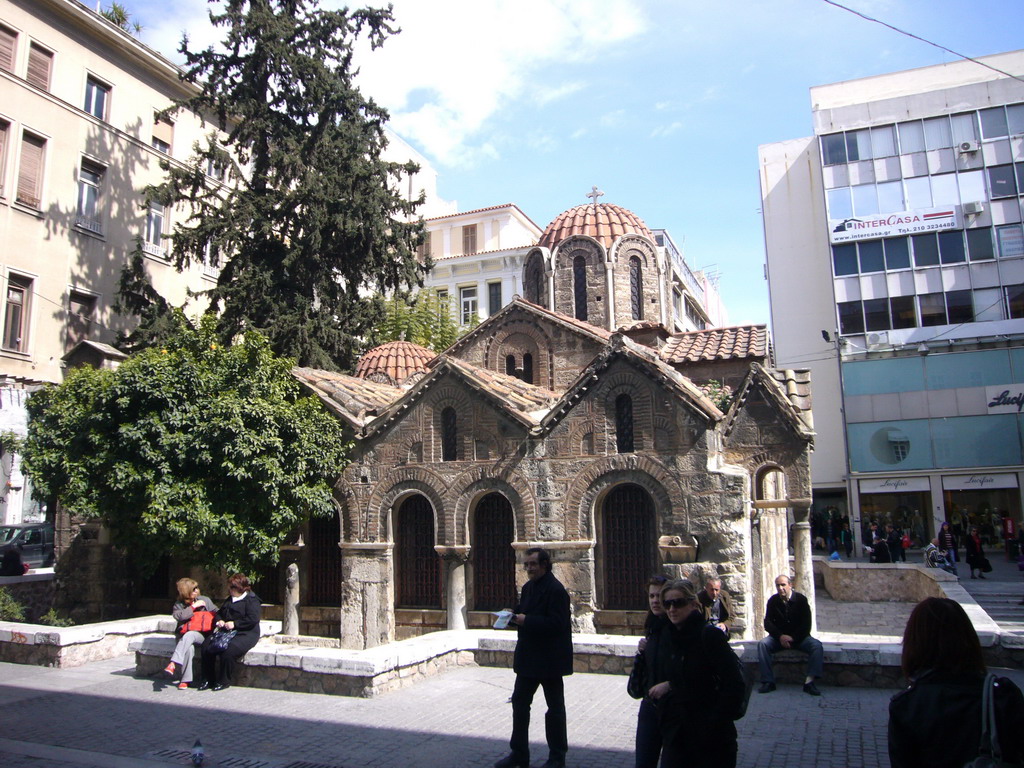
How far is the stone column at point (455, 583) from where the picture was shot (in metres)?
13.2

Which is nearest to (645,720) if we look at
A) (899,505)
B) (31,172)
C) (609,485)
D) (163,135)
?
(609,485)

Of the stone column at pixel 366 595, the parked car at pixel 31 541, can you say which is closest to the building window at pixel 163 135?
the parked car at pixel 31 541

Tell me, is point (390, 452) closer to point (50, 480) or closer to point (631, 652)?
point (50, 480)

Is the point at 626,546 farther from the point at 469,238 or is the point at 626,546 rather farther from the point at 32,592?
the point at 469,238

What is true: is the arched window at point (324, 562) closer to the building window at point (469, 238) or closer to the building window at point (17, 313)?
the building window at point (17, 313)

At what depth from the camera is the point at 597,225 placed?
2195 centimetres

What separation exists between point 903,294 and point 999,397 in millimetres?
5060

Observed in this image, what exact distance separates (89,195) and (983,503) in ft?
102

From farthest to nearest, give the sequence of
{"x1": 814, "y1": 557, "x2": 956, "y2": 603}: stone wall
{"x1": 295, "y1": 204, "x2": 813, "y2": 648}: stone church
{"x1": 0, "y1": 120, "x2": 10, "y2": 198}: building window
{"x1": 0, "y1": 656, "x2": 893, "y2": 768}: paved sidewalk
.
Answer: {"x1": 0, "y1": 120, "x2": 10, "y2": 198}: building window < {"x1": 814, "y1": 557, "x2": 956, "y2": 603}: stone wall < {"x1": 295, "y1": 204, "x2": 813, "y2": 648}: stone church < {"x1": 0, "y1": 656, "x2": 893, "y2": 768}: paved sidewalk

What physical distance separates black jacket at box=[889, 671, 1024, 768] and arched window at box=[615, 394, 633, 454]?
9169 mm

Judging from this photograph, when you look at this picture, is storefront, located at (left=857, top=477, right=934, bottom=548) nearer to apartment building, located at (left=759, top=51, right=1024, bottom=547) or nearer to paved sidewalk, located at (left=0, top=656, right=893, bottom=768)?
apartment building, located at (left=759, top=51, right=1024, bottom=547)

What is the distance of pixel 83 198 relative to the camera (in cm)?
2345

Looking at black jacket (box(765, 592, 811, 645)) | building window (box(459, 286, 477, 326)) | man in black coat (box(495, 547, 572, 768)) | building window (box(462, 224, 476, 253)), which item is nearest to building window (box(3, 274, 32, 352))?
man in black coat (box(495, 547, 572, 768))

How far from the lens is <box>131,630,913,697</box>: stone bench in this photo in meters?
8.42
